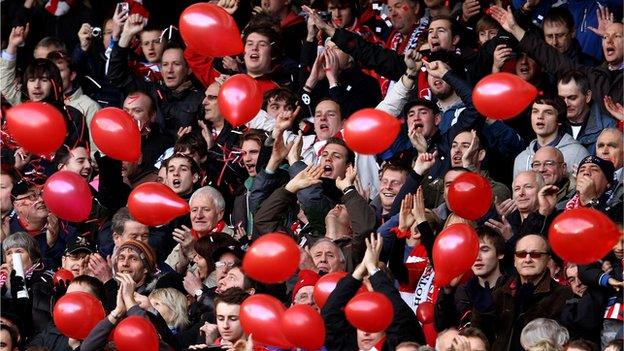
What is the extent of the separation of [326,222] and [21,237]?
235cm

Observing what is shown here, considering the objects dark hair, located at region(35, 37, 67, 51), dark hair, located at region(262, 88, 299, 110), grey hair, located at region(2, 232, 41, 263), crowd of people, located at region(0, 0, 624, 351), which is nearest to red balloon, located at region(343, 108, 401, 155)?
crowd of people, located at region(0, 0, 624, 351)

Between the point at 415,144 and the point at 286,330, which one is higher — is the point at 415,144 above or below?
above

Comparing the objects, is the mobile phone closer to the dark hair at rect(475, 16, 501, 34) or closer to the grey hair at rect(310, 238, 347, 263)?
the dark hair at rect(475, 16, 501, 34)

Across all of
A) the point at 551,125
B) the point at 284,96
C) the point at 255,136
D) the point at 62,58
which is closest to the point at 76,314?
the point at 255,136

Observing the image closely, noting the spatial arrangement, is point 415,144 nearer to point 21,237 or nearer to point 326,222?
point 326,222

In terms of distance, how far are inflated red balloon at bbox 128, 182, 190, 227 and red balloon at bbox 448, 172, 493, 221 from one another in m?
2.04

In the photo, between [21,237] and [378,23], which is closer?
[21,237]

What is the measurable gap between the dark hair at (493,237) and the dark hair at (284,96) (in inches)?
102

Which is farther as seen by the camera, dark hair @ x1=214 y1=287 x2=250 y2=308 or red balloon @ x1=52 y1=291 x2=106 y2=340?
red balloon @ x1=52 y1=291 x2=106 y2=340

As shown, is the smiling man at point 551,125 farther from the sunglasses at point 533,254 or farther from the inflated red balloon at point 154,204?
the inflated red balloon at point 154,204

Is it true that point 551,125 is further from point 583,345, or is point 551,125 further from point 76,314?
point 76,314

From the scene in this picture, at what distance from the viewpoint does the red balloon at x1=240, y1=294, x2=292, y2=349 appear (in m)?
12.4

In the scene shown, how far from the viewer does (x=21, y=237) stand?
14961 millimetres

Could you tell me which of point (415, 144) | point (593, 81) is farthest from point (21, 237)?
point (593, 81)
